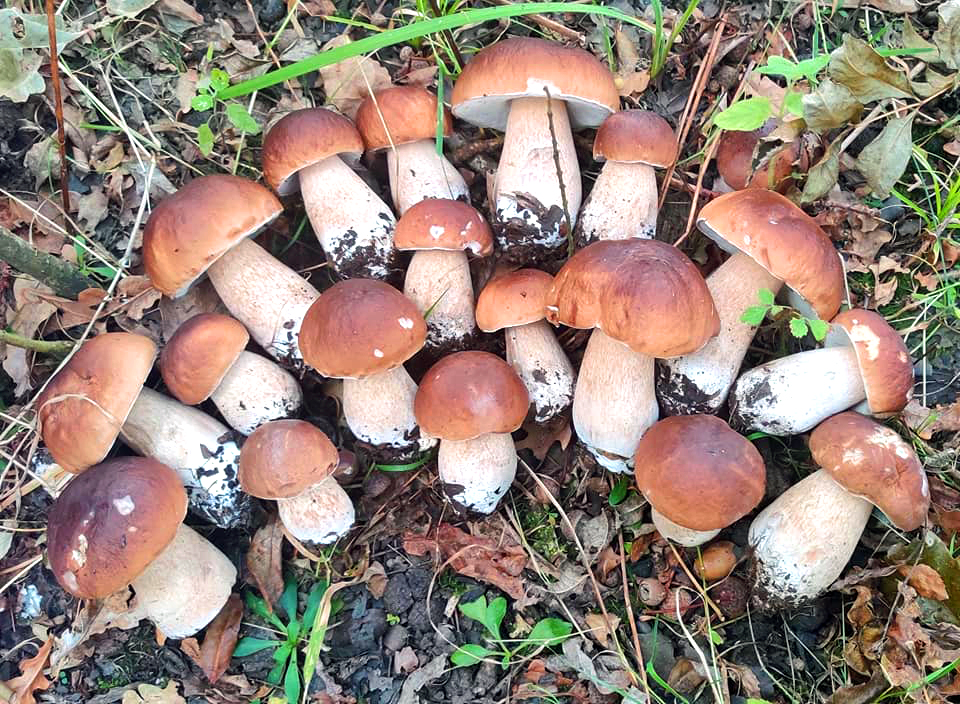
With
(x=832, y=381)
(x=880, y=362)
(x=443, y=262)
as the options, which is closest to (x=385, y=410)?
(x=443, y=262)

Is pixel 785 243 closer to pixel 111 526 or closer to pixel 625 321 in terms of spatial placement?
pixel 625 321

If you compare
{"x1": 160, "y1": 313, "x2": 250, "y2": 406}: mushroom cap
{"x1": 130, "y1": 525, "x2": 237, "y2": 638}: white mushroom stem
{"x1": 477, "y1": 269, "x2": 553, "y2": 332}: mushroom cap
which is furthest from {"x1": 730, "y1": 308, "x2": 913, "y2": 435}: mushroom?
{"x1": 130, "y1": 525, "x2": 237, "y2": 638}: white mushroom stem

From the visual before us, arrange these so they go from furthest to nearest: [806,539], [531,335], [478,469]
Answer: [531,335] → [478,469] → [806,539]

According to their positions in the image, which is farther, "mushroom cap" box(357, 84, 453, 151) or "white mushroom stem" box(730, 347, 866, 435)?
"mushroom cap" box(357, 84, 453, 151)

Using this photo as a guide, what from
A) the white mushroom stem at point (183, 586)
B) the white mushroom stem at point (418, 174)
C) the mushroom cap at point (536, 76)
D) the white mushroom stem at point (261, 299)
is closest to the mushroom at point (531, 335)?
the white mushroom stem at point (418, 174)

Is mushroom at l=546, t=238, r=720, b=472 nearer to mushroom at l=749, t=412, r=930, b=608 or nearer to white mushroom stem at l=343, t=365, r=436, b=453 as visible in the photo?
mushroom at l=749, t=412, r=930, b=608

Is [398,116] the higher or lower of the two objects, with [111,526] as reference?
higher
